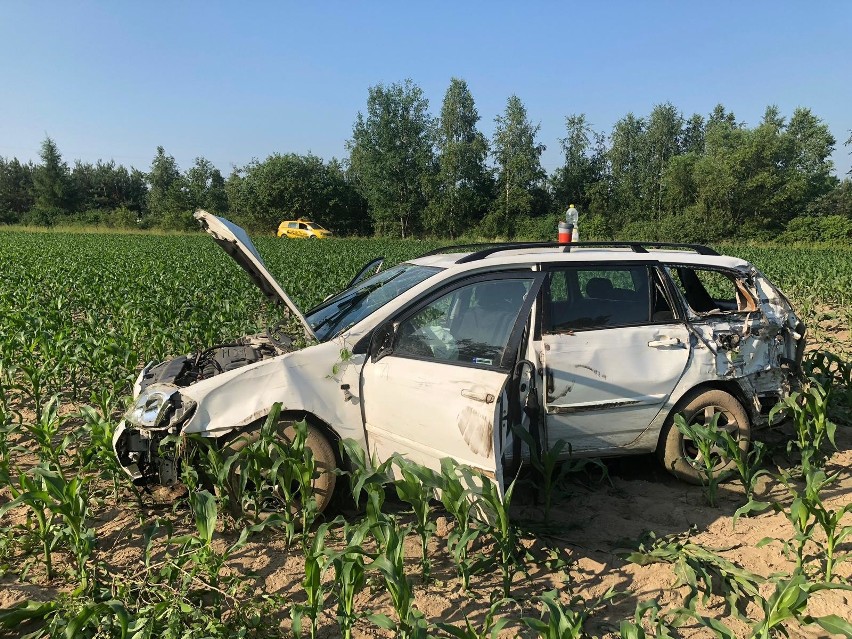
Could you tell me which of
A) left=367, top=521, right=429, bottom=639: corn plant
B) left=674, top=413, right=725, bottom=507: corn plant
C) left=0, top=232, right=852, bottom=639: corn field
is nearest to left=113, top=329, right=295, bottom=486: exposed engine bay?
left=0, top=232, right=852, bottom=639: corn field

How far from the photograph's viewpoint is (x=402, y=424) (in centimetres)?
368

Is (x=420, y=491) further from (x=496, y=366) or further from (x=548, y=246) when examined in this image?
(x=548, y=246)

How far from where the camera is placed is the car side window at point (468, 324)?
386 cm

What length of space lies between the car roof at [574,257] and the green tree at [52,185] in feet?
215

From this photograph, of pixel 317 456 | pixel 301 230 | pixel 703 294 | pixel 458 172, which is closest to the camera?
pixel 317 456

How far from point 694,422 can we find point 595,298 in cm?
127

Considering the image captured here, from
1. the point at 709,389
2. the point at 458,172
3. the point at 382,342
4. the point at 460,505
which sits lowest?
the point at 460,505

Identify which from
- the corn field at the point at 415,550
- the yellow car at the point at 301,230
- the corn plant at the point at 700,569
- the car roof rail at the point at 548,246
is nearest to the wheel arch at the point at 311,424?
the corn field at the point at 415,550

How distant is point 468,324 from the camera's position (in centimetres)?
411

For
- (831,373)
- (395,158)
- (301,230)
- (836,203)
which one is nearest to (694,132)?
(836,203)

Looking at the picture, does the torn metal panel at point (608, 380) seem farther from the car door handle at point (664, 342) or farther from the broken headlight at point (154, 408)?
the broken headlight at point (154, 408)

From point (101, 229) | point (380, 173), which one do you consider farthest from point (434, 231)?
point (101, 229)

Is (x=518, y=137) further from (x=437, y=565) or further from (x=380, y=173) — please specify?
(x=437, y=565)

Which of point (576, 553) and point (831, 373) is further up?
point (831, 373)
